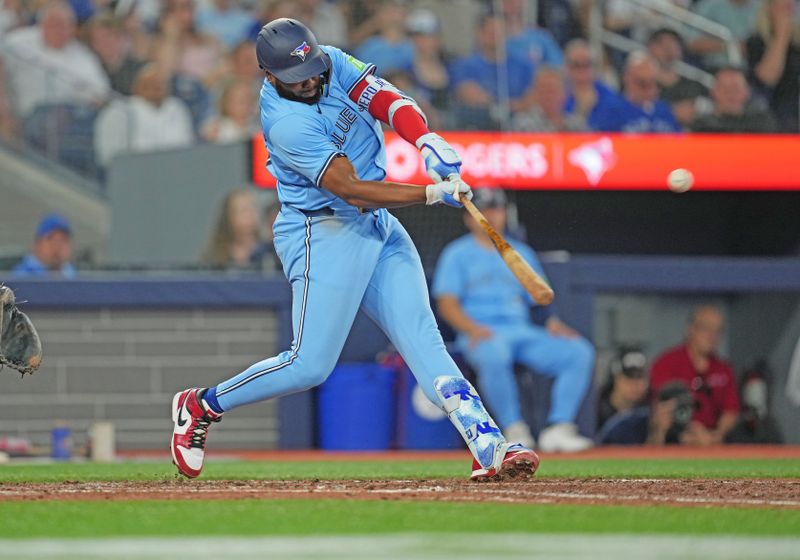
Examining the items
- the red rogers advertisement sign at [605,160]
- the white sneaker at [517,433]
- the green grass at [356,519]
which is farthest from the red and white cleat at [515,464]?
the red rogers advertisement sign at [605,160]

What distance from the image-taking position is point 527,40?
43.1ft

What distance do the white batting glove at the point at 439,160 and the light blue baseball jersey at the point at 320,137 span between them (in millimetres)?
327

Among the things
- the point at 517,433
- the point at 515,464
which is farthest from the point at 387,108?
→ the point at 517,433

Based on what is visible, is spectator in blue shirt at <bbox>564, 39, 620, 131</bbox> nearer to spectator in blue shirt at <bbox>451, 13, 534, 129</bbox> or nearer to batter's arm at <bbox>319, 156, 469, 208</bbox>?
→ spectator in blue shirt at <bbox>451, 13, 534, 129</bbox>

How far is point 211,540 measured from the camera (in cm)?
392

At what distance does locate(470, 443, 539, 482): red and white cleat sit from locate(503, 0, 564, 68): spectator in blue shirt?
7.84 meters

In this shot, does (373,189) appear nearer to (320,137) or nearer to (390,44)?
(320,137)

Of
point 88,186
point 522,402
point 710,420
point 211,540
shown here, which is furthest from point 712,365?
point 211,540

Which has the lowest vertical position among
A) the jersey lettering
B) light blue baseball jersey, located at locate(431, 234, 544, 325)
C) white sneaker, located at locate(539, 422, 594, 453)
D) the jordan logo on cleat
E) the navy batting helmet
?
white sneaker, located at locate(539, 422, 594, 453)

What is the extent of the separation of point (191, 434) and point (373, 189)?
1.29 meters

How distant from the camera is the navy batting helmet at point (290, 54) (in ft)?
18.1

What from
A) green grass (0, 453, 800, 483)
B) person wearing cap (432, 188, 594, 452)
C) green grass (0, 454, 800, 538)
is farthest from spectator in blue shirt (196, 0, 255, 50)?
green grass (0, 454, 800, 538)

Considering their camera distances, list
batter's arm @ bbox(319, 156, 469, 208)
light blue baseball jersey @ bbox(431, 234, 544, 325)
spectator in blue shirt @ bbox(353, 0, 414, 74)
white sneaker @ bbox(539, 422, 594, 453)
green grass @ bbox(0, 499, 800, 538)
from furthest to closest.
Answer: spectator in blue shirt @ bbox(353, 0, 414, 74), light blue baseball jersey @ bbox(431, 234, 544, 325), white sneaker @ bbox(539, 422, 594, 453), batter's arm @ bbox(319, 156, 469, 208), green grass @ bbox(0, 499, 800, 538)

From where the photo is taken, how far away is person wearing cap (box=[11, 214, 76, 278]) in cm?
1045
